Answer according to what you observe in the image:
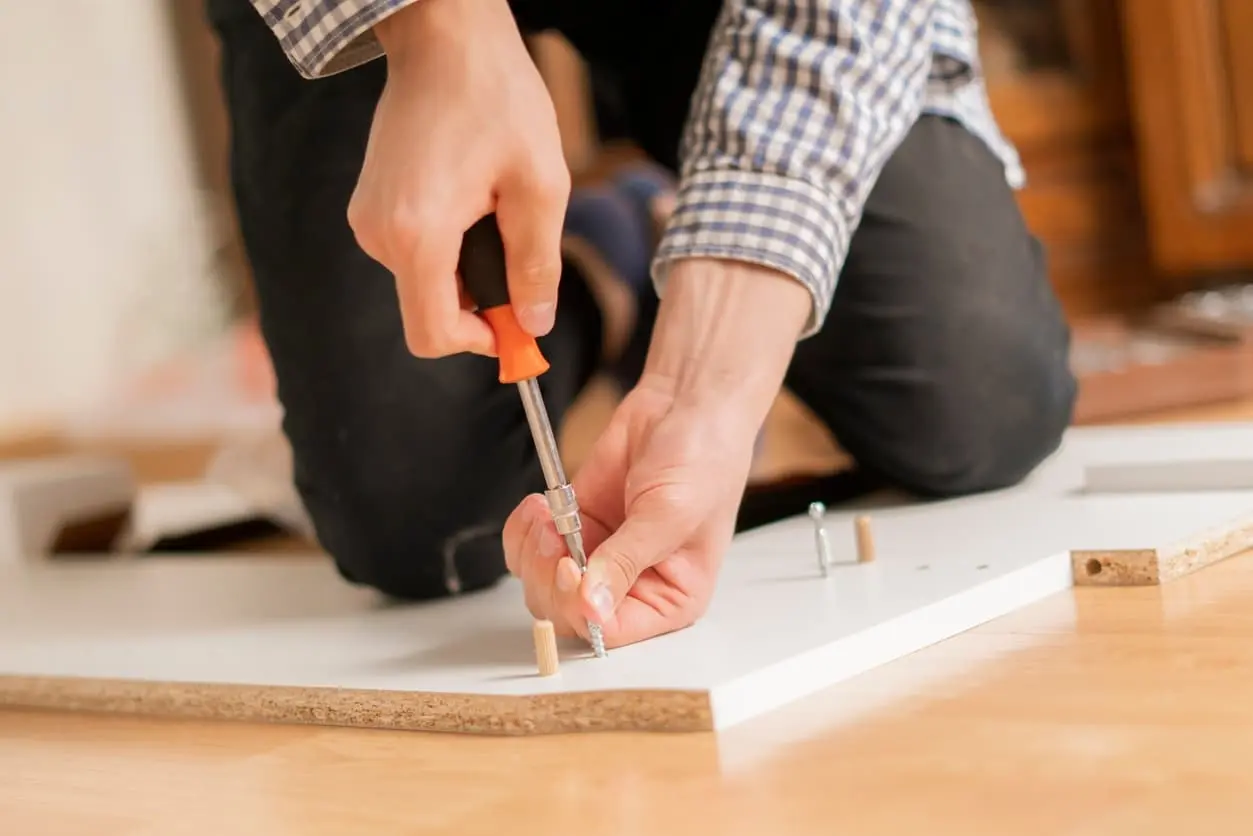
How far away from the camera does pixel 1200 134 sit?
2.12 meters

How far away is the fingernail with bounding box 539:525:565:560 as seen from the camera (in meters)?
0.79

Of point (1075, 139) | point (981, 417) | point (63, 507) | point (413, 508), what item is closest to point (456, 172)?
point (413, 508)

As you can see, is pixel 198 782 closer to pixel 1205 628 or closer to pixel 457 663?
pixel 457 663

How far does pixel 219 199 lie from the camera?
2.71m

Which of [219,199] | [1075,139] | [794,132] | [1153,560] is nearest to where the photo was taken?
[1153,560]

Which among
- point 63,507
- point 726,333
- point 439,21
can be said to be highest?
point 439,21

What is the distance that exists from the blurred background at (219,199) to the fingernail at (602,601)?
A: 0.92 meters

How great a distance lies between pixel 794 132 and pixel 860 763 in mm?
461

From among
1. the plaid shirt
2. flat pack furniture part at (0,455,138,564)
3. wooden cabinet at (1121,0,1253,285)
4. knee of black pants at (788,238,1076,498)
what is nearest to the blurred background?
wooden cabinet at (1121,0,1253,285)

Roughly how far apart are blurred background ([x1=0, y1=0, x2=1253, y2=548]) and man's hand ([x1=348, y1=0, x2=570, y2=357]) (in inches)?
37.6

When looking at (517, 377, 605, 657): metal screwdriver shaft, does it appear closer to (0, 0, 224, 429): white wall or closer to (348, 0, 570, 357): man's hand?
(348, 0, 570, 357): man's hand

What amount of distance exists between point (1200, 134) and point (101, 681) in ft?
5.86

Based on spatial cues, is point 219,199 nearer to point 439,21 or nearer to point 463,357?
point 463,357

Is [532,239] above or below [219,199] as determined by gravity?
above
